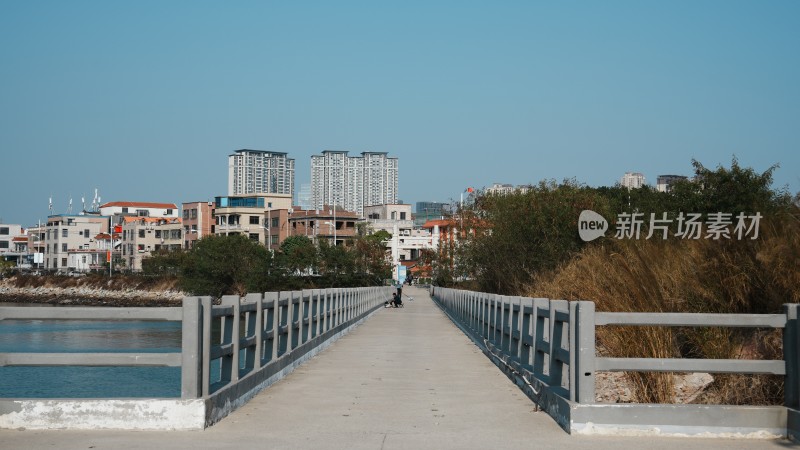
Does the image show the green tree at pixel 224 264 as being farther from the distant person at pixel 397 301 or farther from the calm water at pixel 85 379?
the calm water at pixel 85 379

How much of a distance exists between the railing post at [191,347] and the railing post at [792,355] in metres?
5.55

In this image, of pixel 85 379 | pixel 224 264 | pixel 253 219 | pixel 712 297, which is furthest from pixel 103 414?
pixel 253 219

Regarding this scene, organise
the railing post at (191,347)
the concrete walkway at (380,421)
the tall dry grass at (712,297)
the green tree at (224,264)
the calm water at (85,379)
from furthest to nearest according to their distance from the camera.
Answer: the green tree at (224,264), the calm water at (85,379), the tall dry grass at (712,297), the railing post at (191,347), the concrete walkway at (380,421)

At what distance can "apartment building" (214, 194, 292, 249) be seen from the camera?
15562 cm

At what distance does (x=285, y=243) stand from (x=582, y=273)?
413 ft

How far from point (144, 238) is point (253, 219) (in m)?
26.0

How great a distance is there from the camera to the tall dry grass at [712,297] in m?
11.5

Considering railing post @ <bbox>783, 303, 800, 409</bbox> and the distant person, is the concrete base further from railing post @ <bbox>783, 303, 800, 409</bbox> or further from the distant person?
the distant person

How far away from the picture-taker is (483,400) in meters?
13.0

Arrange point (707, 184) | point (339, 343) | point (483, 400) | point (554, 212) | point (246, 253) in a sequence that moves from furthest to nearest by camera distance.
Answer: point (246, 253), point (707, 184), point (554, 212), point (339, 343), point (483, 400)

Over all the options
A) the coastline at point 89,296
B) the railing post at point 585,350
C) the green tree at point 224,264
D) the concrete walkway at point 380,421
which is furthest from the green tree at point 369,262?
the railing post at point 585,350

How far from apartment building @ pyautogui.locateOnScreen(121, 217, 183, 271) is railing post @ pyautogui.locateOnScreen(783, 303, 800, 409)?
162m

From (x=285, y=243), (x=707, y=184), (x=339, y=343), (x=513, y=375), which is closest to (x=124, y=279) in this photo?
(x=285, y=243)

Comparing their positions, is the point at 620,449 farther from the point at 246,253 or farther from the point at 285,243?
the point at 285,243
